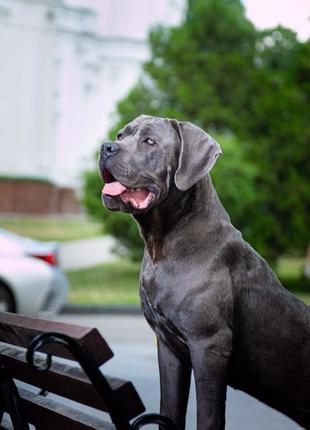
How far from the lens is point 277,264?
19.0 meters

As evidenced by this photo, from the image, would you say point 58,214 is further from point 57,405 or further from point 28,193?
point 57,405

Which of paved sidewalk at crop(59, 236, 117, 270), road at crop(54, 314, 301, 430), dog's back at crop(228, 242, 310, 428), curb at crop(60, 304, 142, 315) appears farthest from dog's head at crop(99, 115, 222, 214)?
paved sidewalk at crop(59, 236, 117, 270)

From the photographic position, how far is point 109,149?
2658 millimetres

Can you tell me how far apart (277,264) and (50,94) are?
6.66 m

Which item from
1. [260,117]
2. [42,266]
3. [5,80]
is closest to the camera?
[42,266]

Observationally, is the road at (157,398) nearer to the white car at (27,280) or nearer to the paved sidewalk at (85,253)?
the white car at (27,280)

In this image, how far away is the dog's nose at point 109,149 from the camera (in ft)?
8.69

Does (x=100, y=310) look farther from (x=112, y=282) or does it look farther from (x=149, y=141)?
(x=149, y=141)

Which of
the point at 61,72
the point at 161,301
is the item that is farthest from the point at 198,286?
the point at 61,72

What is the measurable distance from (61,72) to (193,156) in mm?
18947

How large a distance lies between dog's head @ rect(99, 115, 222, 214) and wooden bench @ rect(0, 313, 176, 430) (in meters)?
0.46

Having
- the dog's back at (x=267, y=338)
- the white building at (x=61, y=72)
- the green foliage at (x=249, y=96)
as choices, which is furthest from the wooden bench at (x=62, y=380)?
the white building at (x=61, y=72)

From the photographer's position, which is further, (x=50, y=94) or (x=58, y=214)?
(x=50, y=94)

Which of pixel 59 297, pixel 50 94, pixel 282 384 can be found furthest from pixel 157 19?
pixel 282 384
